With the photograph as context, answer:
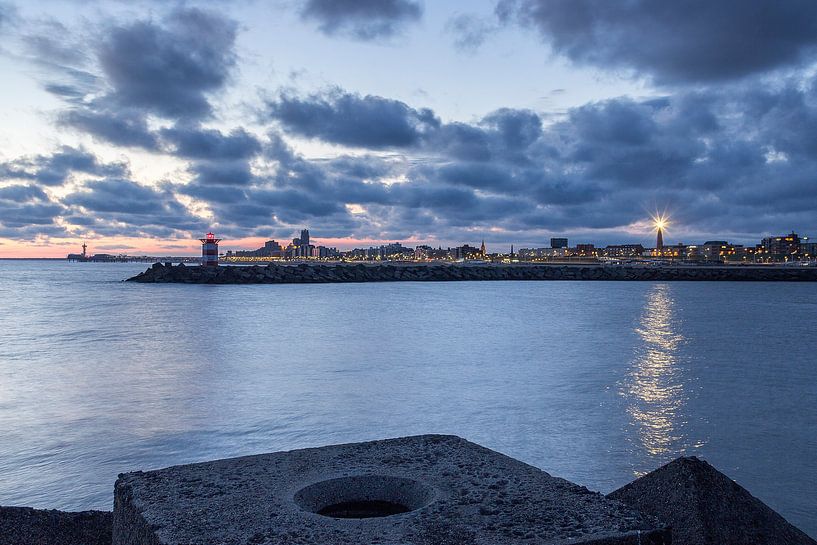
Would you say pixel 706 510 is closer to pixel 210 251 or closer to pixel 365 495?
pixel 365 495

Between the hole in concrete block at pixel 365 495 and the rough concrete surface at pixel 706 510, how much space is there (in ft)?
3.77

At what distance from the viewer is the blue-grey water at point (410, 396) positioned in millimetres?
5746

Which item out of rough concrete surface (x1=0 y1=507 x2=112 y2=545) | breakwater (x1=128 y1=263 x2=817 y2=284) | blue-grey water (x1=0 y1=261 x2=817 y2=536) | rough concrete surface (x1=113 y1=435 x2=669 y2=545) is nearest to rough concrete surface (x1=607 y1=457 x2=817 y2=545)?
rough concrete surface (x1=113 y1=435 x2=669 y2=545)

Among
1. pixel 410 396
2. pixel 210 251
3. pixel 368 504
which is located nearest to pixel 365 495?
pixel 368 504

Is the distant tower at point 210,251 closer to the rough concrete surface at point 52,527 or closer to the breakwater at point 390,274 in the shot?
the breakwater at point 390,274

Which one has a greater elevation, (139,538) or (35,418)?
(139,538)

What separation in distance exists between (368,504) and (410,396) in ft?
19.0

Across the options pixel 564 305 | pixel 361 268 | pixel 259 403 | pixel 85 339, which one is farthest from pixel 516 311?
pixel 361 268

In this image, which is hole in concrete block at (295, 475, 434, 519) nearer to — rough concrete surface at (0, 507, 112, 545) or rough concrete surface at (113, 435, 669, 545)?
rough concrete surface at (113, 435, 669, 545)

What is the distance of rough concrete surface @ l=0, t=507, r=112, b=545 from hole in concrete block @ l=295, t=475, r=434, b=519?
1402 millimetres

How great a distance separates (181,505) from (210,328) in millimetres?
16639

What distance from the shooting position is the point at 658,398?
28.6 feet

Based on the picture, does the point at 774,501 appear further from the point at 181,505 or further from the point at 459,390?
the point at 459,390

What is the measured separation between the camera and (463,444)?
3.69 m
